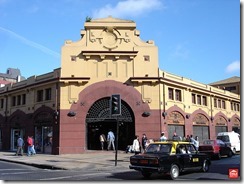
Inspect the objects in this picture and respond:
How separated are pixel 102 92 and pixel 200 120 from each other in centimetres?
1175

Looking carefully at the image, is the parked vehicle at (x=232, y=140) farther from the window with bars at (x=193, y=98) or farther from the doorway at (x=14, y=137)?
the doorway at (x=14, y=137)

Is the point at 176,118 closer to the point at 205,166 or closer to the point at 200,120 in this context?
the point at 200,120

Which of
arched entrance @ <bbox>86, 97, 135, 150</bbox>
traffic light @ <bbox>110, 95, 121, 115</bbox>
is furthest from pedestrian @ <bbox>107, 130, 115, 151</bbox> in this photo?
traffic light @ <bbox>110, 95, 121, 115</bbox>

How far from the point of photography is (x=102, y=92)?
26047mm

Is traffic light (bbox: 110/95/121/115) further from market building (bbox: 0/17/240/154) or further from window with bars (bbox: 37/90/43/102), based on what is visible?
window with bars (bbox: 37/90/43/102)

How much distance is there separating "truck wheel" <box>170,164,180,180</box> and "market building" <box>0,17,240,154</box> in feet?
40.3

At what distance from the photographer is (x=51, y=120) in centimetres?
2703

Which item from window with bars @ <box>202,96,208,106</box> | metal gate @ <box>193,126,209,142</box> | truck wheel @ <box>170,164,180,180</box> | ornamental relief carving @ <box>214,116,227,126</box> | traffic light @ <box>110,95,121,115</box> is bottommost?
truck wheel @ <box>170,164,180,180</box>

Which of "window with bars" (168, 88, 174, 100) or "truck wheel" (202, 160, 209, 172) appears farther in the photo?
"window with bars" (168, 88, 174, 100)

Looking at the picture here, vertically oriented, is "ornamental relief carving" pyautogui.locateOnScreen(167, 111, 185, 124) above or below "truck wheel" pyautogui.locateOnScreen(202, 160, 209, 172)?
above

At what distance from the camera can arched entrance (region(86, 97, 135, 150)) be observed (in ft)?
85.8

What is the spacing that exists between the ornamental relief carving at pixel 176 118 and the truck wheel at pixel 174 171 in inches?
556

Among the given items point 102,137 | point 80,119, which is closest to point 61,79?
point 80,119

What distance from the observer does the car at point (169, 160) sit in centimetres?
1299
